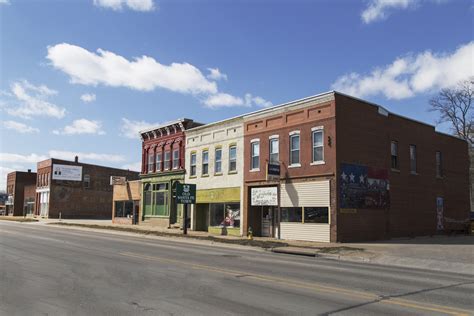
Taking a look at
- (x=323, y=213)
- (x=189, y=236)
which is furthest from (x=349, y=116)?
(x=189, y=236)

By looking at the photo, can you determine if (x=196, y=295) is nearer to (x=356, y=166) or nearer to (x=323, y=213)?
(x=323, y=213)

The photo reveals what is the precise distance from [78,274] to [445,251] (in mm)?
15684

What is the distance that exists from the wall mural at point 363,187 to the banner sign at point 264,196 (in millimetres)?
4716

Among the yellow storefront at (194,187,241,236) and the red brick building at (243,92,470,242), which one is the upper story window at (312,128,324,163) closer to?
the red brick building at (243,92,470,242)

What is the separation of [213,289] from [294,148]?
1857 cm

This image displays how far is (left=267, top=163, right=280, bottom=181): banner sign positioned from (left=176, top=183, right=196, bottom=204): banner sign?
710cm

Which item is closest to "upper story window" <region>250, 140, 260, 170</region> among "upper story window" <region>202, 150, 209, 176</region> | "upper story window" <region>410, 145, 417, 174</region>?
"upper story window" <region>202, 150, 209, 176</region>

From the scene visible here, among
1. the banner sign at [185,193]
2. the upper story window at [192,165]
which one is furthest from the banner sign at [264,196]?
the upper story window at [192,165]

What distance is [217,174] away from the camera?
32.7m

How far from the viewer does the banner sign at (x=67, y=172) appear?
238 feet

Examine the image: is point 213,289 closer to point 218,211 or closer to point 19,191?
point 218,211

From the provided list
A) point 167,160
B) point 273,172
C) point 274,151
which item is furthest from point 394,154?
point 167,160

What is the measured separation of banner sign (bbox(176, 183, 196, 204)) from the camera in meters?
31.1

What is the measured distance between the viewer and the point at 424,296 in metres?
9.21
